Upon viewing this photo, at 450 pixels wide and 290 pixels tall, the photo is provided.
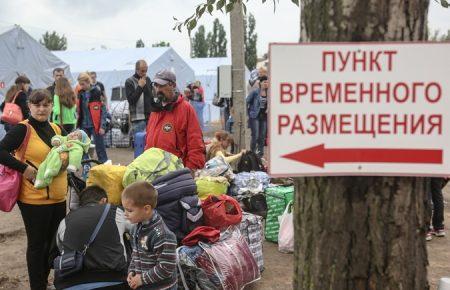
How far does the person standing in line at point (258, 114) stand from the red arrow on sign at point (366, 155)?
Answer: 30.2 feet

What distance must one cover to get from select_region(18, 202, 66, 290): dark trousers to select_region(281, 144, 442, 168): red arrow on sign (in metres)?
3.10

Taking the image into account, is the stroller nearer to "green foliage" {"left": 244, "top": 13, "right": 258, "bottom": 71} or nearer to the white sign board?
the white sign board

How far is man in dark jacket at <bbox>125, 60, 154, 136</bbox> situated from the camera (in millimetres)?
7996

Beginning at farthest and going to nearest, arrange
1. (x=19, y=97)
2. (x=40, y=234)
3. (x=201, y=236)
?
(x=19, y=97) < (x=201, y=236) < (x=40, y=234)

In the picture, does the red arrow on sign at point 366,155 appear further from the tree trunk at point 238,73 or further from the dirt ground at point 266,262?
the tree trunk at point 238,73

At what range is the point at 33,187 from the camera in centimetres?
425

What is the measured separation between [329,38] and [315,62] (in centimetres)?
10

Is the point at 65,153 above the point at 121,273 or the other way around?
above

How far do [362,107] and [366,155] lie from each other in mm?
150

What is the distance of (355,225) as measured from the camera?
5.79 ft

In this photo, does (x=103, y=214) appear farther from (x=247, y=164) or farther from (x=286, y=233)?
(x=247, y=164)

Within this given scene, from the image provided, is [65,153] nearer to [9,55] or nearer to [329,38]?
[329,38]

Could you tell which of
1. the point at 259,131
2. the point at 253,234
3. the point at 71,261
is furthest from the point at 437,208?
the point at 259,131

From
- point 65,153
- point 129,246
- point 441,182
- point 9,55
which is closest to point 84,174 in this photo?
point 65,153
